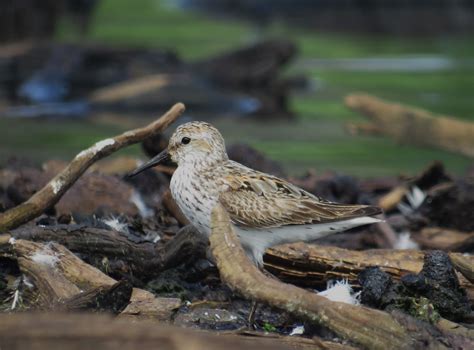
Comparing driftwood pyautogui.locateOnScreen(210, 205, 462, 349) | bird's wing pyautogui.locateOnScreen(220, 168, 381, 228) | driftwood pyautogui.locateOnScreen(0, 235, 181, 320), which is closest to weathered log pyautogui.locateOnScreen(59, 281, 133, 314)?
driftwood pyautogui.locateOnScreen(0, 235, 181, 320)

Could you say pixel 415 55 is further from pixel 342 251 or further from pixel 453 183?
pixel 342 251

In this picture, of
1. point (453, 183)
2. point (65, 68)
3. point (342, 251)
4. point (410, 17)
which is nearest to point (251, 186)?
point (342, 251)

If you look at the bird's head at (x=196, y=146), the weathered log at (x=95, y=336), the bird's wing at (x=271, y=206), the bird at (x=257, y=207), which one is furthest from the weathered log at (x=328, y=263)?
the weathered log at (x=95, y=336)

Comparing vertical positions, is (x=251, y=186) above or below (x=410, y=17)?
above

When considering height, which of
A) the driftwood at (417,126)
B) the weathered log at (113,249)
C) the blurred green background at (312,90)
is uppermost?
the weathered log at (113,249)

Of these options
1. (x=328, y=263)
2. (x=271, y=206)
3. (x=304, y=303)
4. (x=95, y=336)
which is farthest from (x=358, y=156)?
(x=95, y=336)

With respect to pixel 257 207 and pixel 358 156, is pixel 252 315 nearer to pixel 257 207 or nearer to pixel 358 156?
pixel 257 207

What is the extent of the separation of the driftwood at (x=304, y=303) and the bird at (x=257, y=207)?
51.7 inches

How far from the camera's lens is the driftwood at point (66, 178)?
7.11 m

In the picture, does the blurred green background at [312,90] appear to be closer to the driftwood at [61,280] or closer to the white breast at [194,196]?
the white breast at [194,196]

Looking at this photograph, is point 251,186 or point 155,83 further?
point 155,83

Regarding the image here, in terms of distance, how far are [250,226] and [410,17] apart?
29620mm

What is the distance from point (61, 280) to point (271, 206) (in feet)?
4.83

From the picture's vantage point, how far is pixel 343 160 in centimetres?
1482
